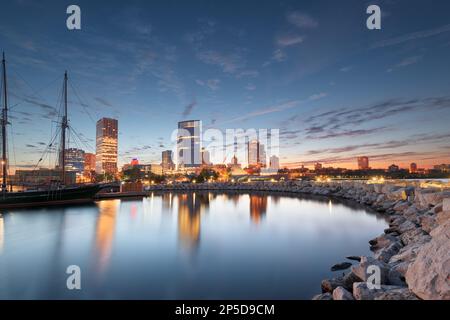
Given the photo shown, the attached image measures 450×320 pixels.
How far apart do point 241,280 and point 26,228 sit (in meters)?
20.0

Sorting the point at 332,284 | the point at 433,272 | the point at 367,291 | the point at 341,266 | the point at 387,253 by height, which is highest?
the point at 433,272

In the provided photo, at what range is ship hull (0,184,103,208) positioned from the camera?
108 ft

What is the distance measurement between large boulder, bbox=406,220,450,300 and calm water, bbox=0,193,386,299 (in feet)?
11.4

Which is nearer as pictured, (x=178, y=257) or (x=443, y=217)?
(x=443, y=217)

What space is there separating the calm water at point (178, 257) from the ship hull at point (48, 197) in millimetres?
15367

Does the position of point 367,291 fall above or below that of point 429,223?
below

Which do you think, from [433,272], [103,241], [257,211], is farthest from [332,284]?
[257,211]

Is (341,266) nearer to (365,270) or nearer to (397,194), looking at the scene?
(365,270)

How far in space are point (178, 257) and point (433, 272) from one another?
1034 cm

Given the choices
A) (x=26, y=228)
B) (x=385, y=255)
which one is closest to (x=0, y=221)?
(x=26, y=228)

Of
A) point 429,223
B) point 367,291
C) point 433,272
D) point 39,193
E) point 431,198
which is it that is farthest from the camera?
point 39,193

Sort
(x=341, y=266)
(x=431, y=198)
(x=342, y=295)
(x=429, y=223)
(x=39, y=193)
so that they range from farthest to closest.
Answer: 1. (x=39, y=193)
2. (x=431, y=198)
3. (x=429, y=223)
4. (x=341, y=266)
5. (x=342, y=295)

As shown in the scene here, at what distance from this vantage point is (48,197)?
36719 mm

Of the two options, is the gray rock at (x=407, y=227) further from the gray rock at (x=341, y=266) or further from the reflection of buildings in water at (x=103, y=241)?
the reflection of buildings in water at (x=103, y=241)
